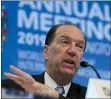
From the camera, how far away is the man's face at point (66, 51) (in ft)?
4.82

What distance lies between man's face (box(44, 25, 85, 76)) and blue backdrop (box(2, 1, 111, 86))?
384 millimetres

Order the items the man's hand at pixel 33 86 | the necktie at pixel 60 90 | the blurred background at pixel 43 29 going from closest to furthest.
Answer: the man's hand at pixel 33 86 → the necktie at pixel 60 90 → the blurred background at pixel 43 29

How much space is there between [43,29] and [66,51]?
25.5 inches

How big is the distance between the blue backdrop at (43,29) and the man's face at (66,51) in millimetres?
384

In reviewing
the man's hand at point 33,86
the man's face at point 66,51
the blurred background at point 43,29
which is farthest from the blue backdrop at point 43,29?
the man's hand at point 33,86

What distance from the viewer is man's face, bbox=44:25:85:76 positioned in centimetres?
147

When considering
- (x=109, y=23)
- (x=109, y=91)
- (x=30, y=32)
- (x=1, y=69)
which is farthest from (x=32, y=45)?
(x=109, y=91)

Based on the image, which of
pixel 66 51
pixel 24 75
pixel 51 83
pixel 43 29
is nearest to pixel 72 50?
pixel 66 51

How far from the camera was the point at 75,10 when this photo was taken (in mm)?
2213

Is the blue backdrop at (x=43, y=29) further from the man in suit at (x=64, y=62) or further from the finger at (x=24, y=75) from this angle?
the finger at (x=24, y=75)

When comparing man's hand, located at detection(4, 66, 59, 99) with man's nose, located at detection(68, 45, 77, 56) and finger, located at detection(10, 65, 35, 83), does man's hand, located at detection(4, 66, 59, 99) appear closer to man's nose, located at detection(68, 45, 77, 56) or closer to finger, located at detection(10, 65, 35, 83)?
finger, located at detection(10, 65, 35, 83)

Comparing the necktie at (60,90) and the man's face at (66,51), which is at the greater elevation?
the man's face at (66,51)

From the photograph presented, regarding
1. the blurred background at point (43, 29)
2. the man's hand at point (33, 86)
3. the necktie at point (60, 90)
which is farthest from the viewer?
the blurred background at point (43, 29)

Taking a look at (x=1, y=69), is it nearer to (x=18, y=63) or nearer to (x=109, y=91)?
(x=18, y=63)
